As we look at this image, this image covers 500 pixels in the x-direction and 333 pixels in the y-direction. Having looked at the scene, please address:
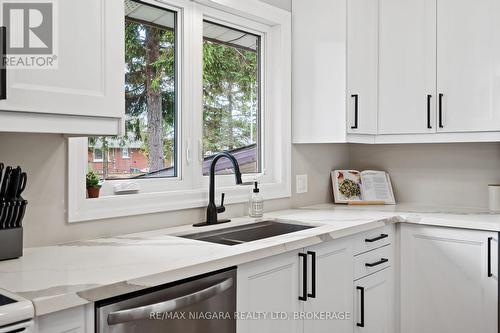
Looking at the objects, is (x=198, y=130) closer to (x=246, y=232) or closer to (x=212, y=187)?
(x=212, y=187)

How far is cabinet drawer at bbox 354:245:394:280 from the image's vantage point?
2252mm

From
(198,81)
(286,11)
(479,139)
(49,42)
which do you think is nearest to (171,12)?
(198,81)

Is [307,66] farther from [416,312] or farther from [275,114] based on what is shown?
[416,312]

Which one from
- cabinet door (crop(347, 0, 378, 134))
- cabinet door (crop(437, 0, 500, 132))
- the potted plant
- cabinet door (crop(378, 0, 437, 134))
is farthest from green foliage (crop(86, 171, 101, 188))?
cabinet door (crop(437, 0, 500, 132))

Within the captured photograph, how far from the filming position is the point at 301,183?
291cm

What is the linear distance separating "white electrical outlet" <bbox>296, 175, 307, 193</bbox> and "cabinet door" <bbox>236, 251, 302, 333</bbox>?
3.44 feet

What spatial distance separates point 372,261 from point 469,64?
123 cm

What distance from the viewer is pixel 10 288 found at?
117 cm

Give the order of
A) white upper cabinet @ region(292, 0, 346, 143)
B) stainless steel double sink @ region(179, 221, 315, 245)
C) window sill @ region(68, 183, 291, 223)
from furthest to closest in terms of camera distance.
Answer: white upper cabinet @ region(292, 0, 346, 143), stainless steel double sink @ region(179, 221, 315, 245), window sill @ region(68, 183, 291, 223)

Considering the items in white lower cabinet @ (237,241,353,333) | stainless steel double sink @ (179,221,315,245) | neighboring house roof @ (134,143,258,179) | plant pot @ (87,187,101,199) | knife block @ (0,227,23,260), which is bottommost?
white lower cabinet @ (237,241,353,333)

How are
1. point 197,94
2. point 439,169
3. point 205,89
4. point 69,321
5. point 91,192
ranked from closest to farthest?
1. point 69,321
2. point 91,192
3. point 197,94
4. point 205,89
5. point 439,169

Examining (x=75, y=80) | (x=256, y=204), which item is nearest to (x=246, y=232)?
(x=256, y=204)

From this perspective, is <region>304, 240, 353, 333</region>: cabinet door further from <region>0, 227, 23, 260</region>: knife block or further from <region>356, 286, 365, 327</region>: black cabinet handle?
<region>0, 227, 23, 260</region>: knife block

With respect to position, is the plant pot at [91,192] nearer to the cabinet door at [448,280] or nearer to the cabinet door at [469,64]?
the cabinet door at [448,280]
